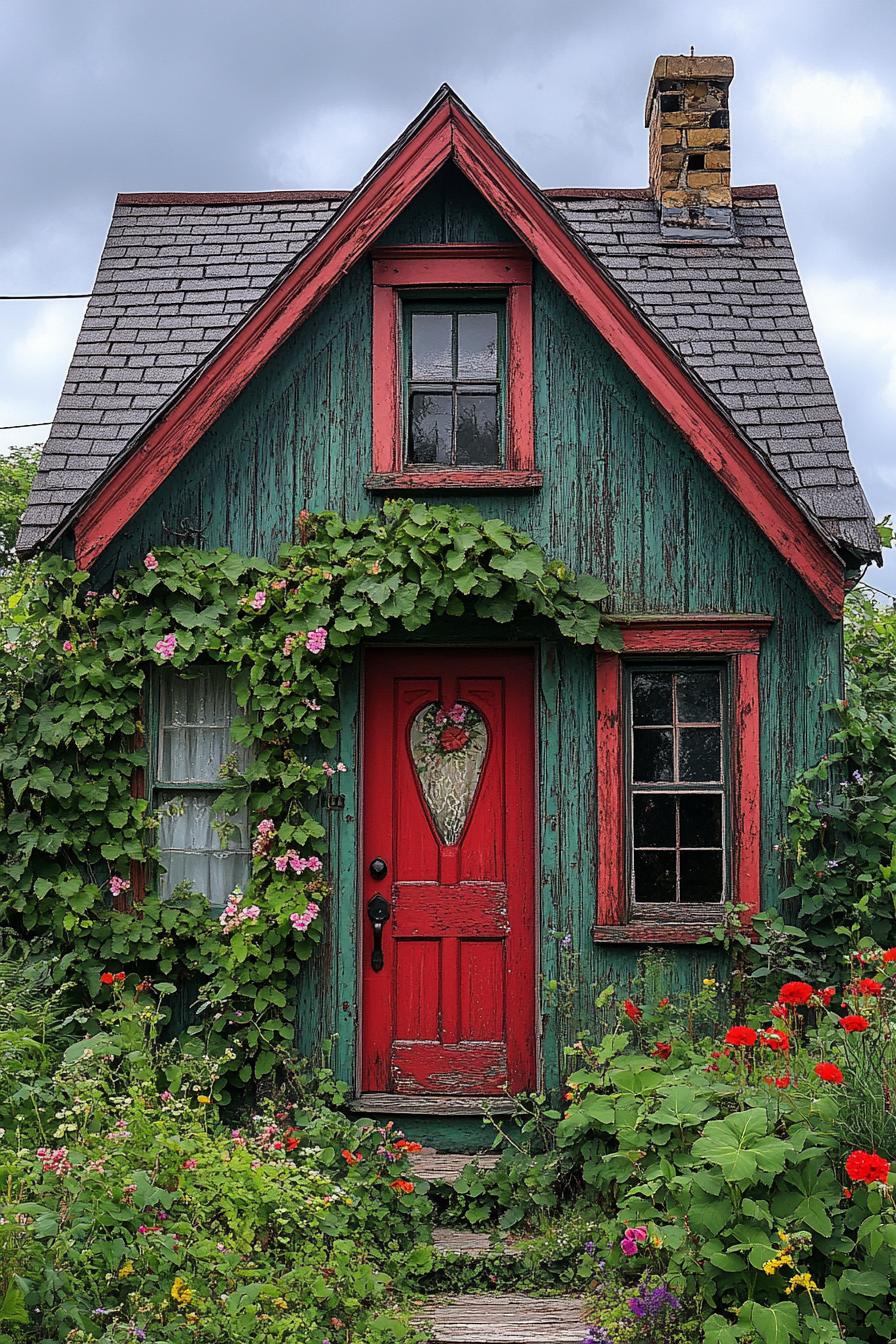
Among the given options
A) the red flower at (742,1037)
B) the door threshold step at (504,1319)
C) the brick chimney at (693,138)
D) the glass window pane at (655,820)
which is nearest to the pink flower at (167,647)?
the glass window pane at (655,820)

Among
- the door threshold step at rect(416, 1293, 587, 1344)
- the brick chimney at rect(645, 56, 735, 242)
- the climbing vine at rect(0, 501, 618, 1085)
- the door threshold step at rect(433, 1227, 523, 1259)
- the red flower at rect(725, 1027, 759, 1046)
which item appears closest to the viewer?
the red flower at rect(725, 1027, 759, 1046)

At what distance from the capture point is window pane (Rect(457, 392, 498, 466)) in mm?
6789

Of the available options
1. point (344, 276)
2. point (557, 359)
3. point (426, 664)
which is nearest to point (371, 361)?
point (344, 276)

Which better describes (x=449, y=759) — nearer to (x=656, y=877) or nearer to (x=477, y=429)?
(x=656, y=877)

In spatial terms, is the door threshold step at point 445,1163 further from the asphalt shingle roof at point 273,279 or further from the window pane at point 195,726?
the asphalt shingle roof at point 273,279

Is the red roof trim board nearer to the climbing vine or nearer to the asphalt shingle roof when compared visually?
the asphalt shingle roof

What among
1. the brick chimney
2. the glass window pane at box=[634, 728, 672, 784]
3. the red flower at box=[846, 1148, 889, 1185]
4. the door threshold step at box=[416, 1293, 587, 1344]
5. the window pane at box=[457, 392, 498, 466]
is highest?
the brick chimney

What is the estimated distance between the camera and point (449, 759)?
673 cm

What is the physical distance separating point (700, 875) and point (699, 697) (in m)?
0.94

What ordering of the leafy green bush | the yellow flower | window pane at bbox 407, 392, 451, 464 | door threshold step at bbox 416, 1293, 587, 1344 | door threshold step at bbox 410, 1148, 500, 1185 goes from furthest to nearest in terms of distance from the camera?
window pane at bbox 407, 392, 451, 464, door threshold step at bbox 410, 1148, 500, 1185, door threshold step at bbox 416, 1293, 587, 1344, the yellow flower, the leafy green bush

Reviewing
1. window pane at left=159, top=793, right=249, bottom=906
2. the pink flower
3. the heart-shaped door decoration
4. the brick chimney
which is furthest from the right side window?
the brick chimney

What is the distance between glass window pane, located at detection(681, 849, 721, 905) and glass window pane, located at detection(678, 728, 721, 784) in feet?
1.28

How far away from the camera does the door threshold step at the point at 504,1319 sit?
15.4 ft

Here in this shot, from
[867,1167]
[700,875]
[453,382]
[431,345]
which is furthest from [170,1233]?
[431,345]
